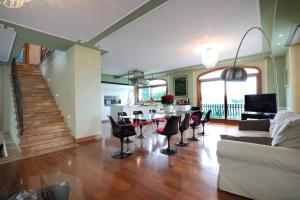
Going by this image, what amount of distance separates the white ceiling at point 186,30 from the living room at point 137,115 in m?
0.03

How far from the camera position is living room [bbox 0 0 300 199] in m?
1.87

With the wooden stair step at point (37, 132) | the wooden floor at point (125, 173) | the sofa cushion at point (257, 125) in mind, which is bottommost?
the wooden floor at point (125, 173)

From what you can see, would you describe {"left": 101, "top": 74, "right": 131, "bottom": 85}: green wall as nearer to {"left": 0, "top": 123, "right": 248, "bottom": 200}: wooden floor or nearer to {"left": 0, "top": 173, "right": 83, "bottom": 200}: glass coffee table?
{"left": 0, "top": 123, "right": 248, "bottom": 200}: wooden floor

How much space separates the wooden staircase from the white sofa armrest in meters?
3.81

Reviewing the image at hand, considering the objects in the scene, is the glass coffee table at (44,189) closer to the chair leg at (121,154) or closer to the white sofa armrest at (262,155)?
the chair leg at (121,154)

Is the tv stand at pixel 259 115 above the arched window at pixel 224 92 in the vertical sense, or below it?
below

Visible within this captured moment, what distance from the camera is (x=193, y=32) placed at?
3.68 meters

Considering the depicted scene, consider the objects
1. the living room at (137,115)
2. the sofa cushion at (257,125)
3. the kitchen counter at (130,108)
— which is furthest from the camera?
the kitchen counter at (130,108)

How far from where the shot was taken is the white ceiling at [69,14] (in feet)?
8.40

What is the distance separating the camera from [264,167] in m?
1.75

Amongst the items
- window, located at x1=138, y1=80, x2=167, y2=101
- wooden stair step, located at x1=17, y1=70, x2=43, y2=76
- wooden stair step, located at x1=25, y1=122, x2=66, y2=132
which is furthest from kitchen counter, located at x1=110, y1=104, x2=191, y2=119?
wooden stair step, located at x1=17, y1=70, x2=43, y2=76

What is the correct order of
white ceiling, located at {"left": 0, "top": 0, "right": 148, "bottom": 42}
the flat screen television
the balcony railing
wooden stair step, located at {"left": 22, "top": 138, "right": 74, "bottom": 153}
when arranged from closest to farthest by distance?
1. white ceiling, located at {"left": 0, "top": 0, "right": 148, "bottom": 42}
2. wooden stair step, located at {"left": 22, "top": 138, "right": 74, "bottom": 153}
3. the flat screen television
4. the balcony railing

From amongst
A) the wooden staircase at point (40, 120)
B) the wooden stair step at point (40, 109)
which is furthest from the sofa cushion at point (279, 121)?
the wooden stair step at point (40, 109)

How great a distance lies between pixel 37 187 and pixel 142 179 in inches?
52.6
